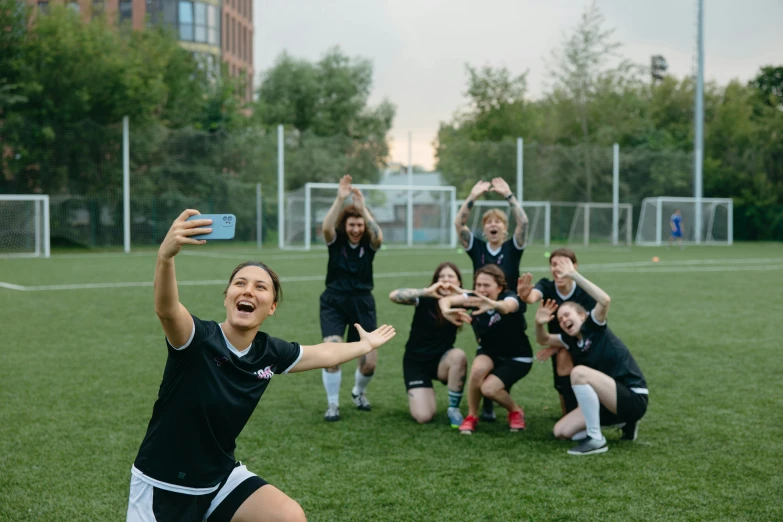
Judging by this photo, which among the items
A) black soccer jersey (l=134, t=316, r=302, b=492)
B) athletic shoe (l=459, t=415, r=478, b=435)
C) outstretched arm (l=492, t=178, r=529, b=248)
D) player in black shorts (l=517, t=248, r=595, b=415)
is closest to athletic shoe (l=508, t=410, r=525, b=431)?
athletic shoe (l=459, t=415, r=478, b=435)

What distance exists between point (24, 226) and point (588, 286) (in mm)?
25799

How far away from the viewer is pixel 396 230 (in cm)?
3584

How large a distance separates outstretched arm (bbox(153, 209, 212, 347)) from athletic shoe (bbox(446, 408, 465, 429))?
3.76m

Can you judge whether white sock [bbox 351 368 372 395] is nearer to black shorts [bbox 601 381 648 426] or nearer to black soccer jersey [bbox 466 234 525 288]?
black soccer jersey [bbox 466 234 525 288]

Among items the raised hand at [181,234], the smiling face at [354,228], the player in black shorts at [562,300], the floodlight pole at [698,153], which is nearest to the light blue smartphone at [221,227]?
the raised hand at [181,234]

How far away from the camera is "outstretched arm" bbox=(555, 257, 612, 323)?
18.8 feet

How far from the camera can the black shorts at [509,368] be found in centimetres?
657

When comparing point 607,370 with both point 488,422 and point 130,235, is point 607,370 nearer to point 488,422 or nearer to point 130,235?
point 488,422

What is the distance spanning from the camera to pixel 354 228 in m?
7.07

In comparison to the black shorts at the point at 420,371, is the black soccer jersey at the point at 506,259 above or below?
above

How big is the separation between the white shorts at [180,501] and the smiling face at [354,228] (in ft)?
12.8

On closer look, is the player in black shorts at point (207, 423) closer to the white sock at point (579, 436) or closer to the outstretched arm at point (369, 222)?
the white sock at point (579, 436)

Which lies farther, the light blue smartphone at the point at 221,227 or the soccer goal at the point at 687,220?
the soccer goal at the point at 687,220

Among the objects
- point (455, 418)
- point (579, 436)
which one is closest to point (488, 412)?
point (455, 418)
